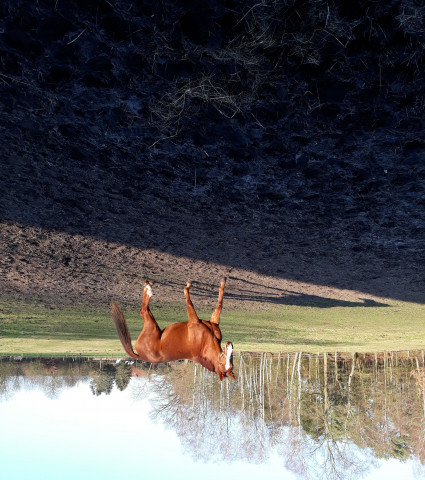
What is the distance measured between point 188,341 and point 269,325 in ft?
16.0

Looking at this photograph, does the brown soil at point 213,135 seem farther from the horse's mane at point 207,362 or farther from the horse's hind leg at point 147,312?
the horse's mane at point 207,362

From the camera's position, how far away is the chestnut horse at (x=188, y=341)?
4.79 m

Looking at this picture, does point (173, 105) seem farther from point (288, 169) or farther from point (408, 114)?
point (408, 114)

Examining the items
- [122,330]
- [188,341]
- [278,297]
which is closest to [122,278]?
[122,330]

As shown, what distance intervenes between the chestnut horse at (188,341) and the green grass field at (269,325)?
9.51 ft

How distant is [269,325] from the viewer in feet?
31.1

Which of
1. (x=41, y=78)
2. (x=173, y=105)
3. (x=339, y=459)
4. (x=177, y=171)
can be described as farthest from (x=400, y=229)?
(x=339, y=459)

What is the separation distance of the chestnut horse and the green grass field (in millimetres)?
2897

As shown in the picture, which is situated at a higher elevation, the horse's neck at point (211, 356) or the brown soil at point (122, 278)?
the brown soil at point (122, 278)

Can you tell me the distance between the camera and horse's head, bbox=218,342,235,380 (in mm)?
4328

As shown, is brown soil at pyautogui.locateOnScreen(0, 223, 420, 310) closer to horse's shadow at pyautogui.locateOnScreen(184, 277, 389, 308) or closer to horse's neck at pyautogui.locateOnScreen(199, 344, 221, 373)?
horse's shadow at pyautogui.locateOnScreen(184, 277, 389, 308)

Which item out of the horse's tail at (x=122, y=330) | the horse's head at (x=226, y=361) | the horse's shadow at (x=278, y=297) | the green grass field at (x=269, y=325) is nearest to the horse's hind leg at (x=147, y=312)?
the horse's tail at (x=122, y=330)

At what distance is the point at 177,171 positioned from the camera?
4062 millimetres

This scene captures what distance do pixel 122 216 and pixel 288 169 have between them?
228 centimetres
